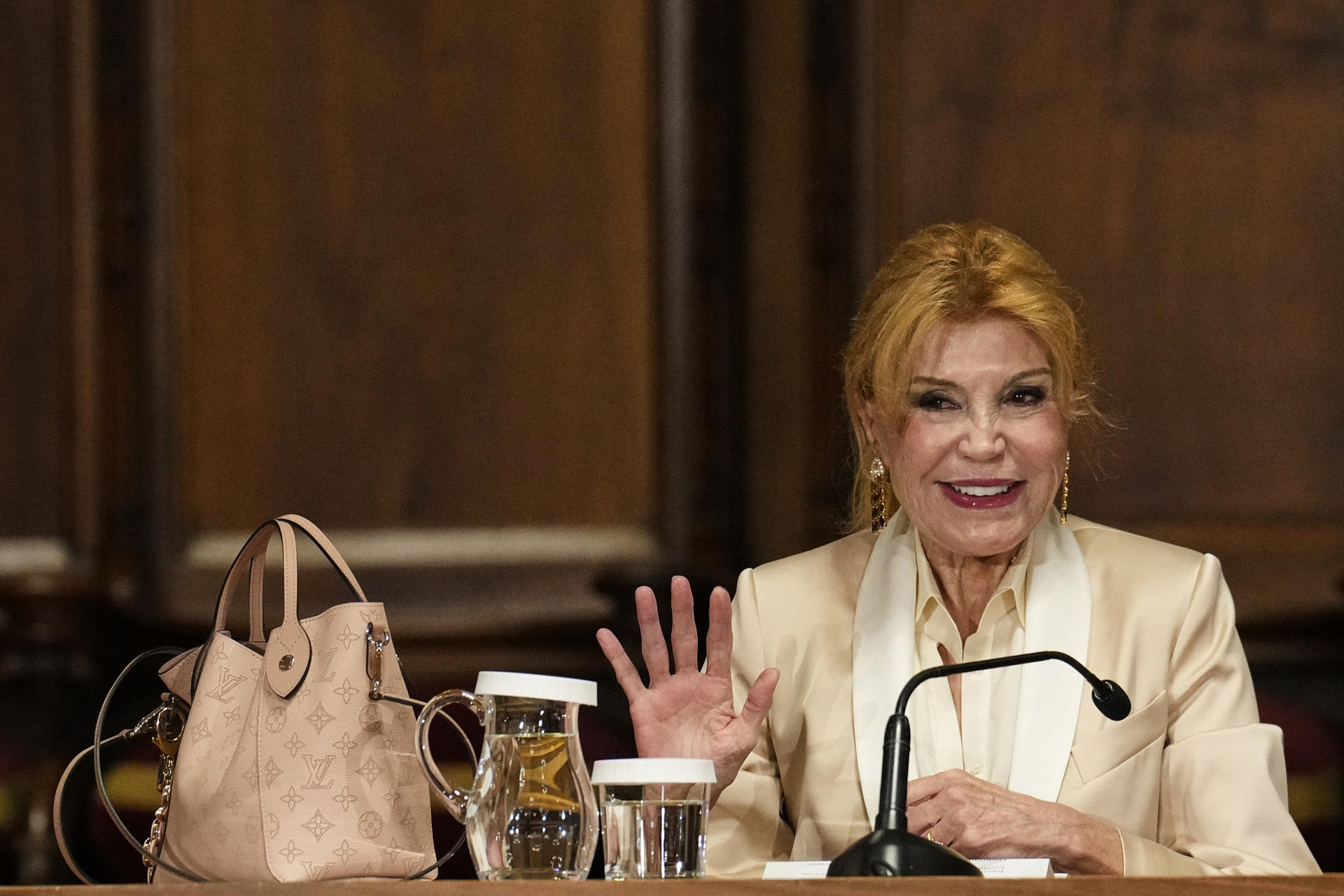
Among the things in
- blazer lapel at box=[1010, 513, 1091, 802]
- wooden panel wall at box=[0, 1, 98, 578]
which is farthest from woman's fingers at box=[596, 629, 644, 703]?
wooden panel wall at box=[0, 1, 98, 578]

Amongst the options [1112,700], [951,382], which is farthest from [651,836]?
[951,382]

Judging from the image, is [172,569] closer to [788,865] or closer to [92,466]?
[92,466]

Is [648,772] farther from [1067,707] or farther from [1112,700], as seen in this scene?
[1067,707]

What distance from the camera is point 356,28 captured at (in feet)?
10.3

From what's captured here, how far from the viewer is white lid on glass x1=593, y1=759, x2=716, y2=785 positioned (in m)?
1.42

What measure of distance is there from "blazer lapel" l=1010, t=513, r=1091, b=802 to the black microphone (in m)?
0.40

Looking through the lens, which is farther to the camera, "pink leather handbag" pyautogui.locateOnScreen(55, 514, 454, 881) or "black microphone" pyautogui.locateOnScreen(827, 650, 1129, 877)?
"pink leather handbag" pyautogui.locateOnScreen(55, 514, 454, 881)

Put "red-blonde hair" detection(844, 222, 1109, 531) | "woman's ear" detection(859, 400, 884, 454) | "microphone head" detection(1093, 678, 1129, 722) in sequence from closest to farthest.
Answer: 1. "microphone head" detection(1093, 678, 1129, 722)
2. "red-blonde hair" detection(844, 222, 1109, 531)
3. "woman's ear" detection(859, 400, 884, 454)

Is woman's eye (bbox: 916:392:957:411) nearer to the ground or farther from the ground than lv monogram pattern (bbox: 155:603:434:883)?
farther from the ground

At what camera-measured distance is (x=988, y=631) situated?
6.70 ft

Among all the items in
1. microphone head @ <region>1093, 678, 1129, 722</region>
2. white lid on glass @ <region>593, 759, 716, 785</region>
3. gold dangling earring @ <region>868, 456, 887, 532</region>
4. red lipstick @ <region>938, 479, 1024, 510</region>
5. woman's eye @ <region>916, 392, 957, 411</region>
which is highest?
woman's eye @ <region>916, 392, 957, 411</region>

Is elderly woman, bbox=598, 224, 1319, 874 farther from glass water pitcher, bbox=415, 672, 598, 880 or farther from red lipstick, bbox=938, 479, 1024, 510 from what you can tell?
glass water pitcher, bbox=415, 672, 598, 880

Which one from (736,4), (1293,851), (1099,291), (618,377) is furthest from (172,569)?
(1293,851)

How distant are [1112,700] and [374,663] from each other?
2.20 ft
